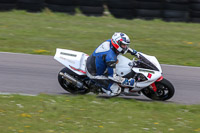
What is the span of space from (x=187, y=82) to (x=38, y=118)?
5.13 metres

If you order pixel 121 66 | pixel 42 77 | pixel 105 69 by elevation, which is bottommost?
pixel 42 77

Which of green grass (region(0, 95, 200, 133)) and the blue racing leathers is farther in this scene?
the blue racing leathers

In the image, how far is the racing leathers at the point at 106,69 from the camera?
7757mm

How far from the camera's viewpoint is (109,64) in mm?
7695

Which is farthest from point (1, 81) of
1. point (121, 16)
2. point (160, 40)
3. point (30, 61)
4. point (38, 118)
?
point (121, 16)

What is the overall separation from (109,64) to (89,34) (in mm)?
7635

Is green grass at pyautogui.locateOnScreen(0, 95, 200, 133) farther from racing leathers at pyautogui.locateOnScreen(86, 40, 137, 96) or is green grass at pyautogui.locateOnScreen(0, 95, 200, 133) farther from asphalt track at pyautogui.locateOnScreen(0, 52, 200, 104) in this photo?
asphalt track at pyautogui.locateOnScreen(0, 52, 200, 104)

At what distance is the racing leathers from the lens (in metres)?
7.76

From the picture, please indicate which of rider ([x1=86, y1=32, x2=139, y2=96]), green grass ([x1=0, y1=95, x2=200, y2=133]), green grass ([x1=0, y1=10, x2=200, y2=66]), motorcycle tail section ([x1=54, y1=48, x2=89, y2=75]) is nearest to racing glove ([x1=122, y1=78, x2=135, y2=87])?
rider ([x1=86, y1=32, x2=139, y2=96])

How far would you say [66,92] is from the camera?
8.93 meters

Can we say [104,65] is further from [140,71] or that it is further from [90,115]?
[90,115]

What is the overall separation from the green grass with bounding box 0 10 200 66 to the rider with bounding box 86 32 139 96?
13.8 feet

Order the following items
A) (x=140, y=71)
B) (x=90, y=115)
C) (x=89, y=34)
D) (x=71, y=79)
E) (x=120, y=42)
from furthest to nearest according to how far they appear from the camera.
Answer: (x=89, y=34)
(x=71, y=79)
(x=140, y=71)
(x=120, y=42)
(x=90, y=115)

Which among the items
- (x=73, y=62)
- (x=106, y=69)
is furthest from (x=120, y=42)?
(x=73, y=62)
